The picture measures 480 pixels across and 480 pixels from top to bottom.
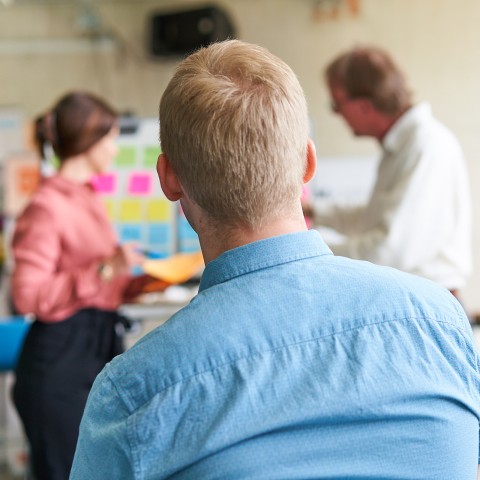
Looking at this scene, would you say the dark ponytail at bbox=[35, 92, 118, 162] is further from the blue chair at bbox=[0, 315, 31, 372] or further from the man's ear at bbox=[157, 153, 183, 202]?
the man's ear at bbox=[157, 153, 183, 202]

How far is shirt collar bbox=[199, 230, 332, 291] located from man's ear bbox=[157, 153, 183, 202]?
0.11 m

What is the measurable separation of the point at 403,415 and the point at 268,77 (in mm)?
402

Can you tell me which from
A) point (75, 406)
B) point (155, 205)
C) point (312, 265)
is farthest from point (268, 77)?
point (155, 205)

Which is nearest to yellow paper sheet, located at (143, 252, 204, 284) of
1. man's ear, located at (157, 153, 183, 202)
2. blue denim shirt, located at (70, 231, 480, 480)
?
man's ear, located at (157, 153, 183, 202)

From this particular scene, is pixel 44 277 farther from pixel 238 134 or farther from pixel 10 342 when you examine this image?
pixel 238 134

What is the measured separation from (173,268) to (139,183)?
1.99 meters

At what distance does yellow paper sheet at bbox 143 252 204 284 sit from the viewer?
230 centimetres

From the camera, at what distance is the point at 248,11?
16.5 feet

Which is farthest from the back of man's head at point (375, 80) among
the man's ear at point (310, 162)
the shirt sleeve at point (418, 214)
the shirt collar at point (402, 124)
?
the man's ear at point (310, 162)

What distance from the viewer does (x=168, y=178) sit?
901 millimetres

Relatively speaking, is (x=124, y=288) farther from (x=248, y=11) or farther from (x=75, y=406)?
(x=248, y=11)

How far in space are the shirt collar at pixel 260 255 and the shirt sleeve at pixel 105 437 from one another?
0.17m

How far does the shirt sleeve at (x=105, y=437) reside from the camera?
2.48 ft

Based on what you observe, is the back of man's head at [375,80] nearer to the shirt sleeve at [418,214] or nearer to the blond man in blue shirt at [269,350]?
the shirt sleeve at [418,214]
